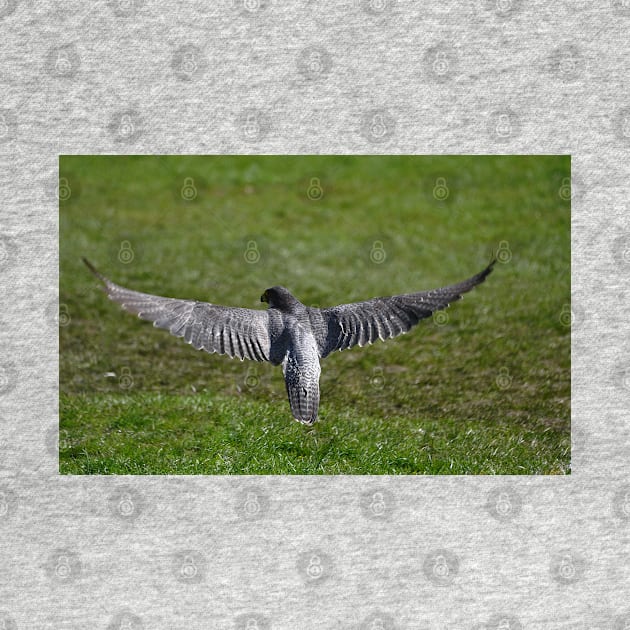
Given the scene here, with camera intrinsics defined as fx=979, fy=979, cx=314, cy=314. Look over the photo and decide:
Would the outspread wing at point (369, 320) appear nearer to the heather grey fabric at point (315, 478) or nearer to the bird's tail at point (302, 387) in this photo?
the bird's tail at point (302, 387)

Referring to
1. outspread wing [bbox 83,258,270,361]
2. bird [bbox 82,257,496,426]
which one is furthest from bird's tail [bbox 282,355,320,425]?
outspread wing [bbox 83,258,270,361]

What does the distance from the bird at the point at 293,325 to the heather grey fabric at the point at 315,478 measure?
2.07ft

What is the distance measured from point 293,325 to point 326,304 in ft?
7.68

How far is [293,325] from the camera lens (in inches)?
246

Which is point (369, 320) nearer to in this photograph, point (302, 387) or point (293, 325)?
point (293, 325)

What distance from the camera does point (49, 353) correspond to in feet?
20.1

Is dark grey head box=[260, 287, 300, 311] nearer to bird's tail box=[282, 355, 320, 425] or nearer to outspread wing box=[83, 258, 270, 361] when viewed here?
outspread wing box=[83, 258, 270, 361]

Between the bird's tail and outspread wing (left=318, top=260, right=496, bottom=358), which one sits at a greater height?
outspread wing (left=318, top=260, right=496, bottom=358)

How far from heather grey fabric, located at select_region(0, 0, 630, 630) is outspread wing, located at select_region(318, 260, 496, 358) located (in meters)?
0.89

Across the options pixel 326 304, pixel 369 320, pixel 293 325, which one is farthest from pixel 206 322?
pixel 326 304

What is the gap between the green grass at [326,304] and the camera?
21.1 ft

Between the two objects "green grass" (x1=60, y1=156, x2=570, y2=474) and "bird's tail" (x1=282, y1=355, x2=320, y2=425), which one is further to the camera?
"green grass" (x1=60, y1=156, x2=570, y2=474)

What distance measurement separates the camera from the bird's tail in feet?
19.6

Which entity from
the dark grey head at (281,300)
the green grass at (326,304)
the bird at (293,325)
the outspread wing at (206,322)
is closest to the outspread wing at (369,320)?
the bird at (293,325)
